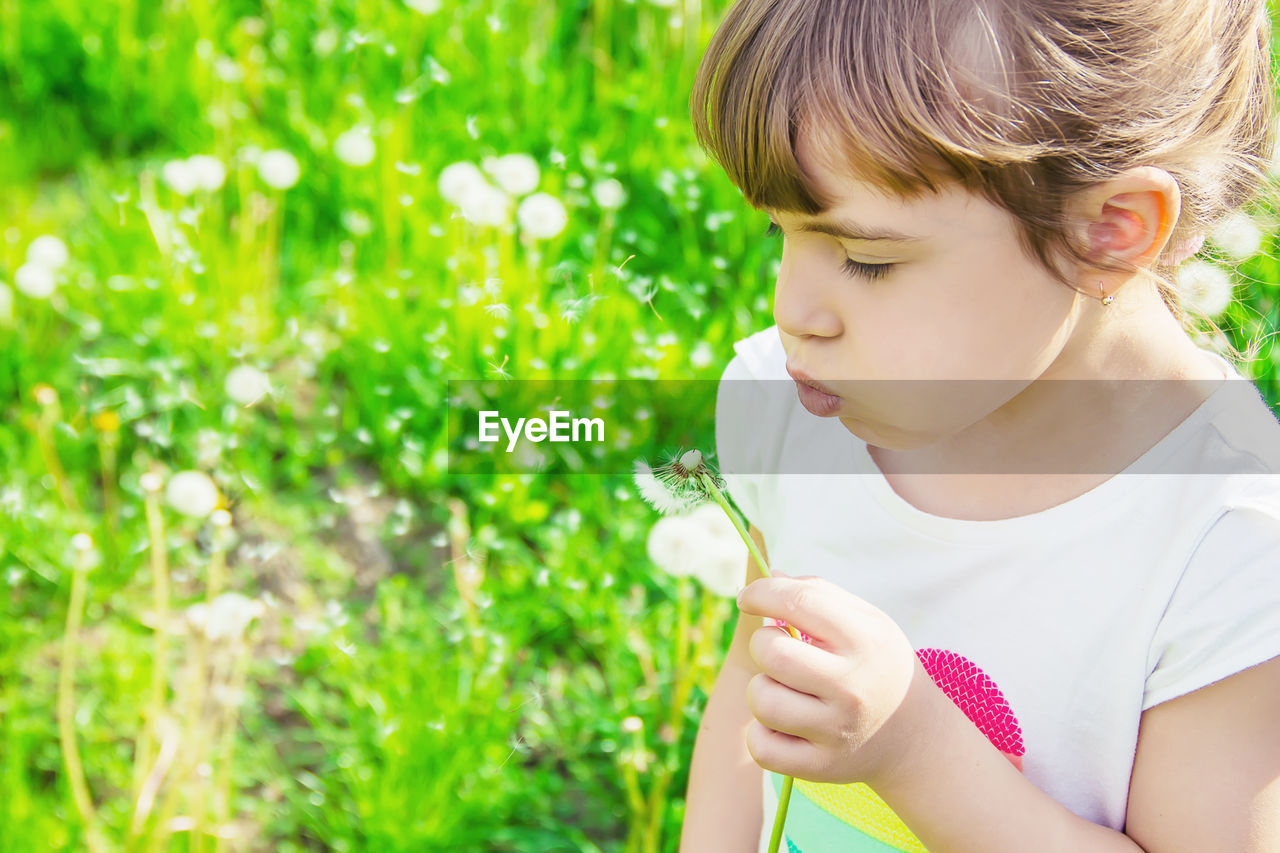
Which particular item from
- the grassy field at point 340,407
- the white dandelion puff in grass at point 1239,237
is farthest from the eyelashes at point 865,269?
the grassy field at point 340,407

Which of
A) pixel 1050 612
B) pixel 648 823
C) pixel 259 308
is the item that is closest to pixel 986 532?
pixel 1050 612

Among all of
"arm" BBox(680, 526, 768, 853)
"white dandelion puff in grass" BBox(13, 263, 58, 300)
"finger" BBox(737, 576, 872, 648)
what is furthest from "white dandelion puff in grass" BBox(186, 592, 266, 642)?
"finger" BBox(737, 576, 872, 648)

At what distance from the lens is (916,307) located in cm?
72

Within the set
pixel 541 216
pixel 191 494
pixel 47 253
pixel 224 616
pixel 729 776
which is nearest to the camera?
pixel 729 776

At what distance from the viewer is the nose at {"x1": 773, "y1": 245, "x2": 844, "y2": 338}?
2.44 feet

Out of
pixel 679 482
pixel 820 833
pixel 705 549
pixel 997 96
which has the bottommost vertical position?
pixel 820 833

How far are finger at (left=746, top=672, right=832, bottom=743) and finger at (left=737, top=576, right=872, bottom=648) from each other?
4cm

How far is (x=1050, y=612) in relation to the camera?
80 centimetres

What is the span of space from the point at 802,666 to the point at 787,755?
73 millimetres

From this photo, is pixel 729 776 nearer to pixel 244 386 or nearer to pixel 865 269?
pixel 865 269

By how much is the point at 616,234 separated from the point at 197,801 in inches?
39.4

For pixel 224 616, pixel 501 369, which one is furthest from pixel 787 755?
pixel 501 369

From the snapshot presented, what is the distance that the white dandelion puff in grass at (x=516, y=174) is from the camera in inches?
64.4

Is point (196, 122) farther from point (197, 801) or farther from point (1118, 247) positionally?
point (1118, 247)
